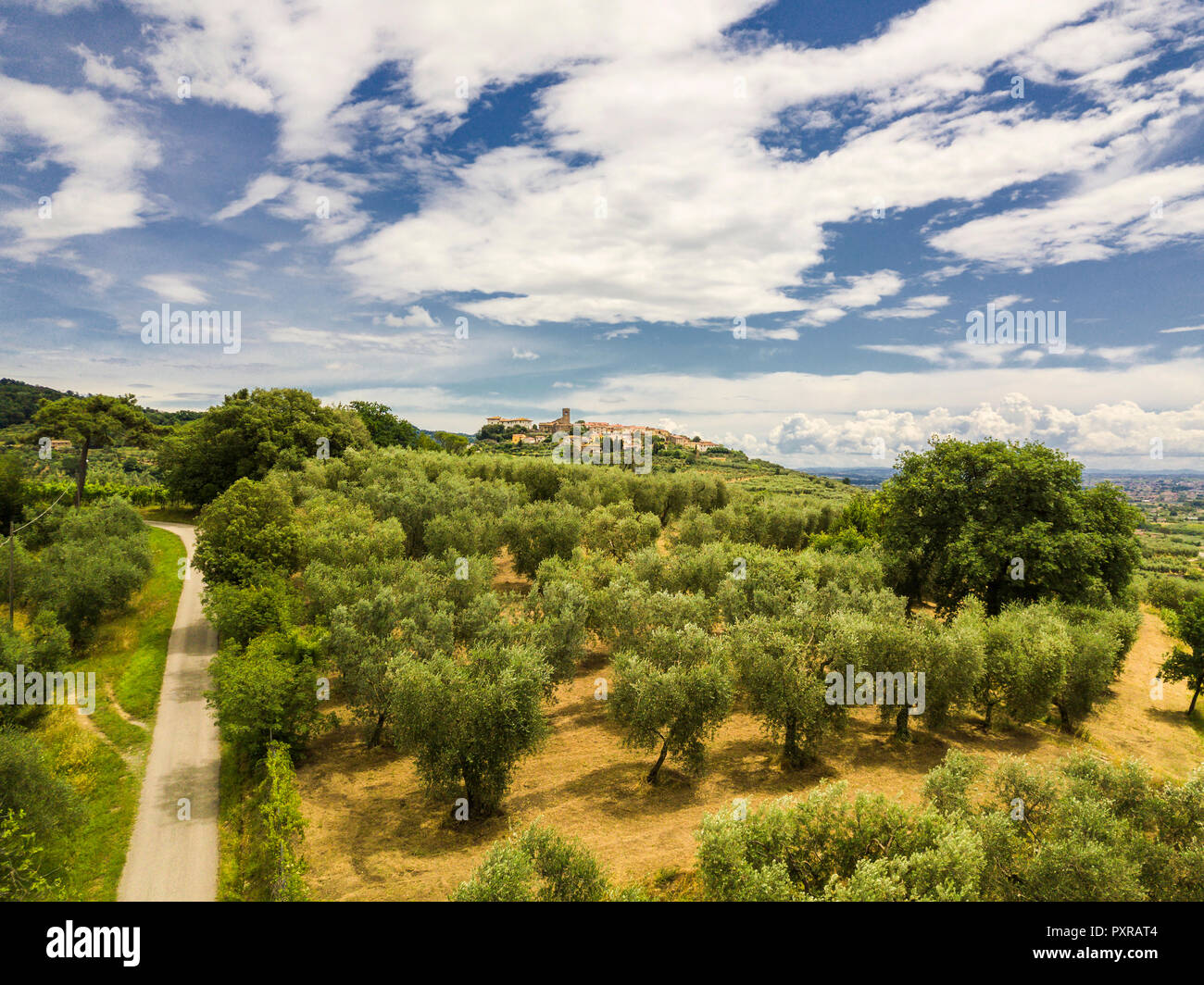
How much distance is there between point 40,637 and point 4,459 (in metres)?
54.8

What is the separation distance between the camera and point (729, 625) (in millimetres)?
34219

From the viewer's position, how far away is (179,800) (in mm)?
25500

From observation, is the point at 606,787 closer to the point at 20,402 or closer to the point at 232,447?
the point at 232,447

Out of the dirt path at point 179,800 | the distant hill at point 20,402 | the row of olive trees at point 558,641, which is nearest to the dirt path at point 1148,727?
the row of olive trees at point 558,641

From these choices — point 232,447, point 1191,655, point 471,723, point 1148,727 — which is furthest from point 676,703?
point 232,447

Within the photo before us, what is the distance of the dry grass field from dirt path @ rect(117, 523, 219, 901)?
3784 mm

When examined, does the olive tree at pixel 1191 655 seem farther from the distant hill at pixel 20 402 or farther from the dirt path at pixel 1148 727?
the distant hill at pixel 20 402

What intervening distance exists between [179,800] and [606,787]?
1956cm

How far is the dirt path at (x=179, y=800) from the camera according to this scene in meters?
20.9

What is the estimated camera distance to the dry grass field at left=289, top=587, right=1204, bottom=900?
68.8 ft
